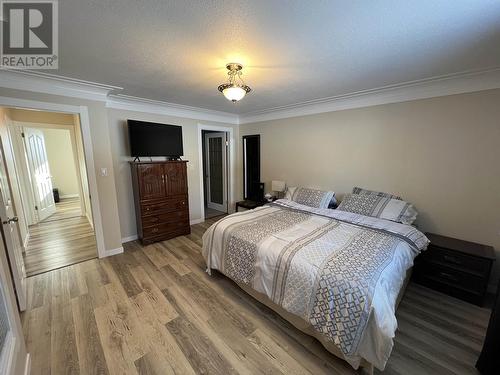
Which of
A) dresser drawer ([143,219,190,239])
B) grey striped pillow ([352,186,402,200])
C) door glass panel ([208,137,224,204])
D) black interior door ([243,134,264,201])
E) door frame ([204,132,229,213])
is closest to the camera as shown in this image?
grey striped pillow ([352,186,402,200])

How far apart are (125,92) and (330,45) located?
2739 millimetres

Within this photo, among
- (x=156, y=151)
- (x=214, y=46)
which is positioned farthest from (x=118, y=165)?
(x=214, y=46)

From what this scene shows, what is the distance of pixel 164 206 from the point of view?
3.46m

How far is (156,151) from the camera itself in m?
3.39

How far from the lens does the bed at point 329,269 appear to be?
1321 mm

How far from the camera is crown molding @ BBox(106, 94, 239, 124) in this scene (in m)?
3.11

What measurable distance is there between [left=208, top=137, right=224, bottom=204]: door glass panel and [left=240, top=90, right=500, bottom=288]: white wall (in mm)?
2338

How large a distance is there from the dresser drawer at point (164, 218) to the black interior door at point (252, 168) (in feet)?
5.51

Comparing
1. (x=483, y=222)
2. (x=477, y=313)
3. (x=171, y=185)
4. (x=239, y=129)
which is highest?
(x=239, y=129)

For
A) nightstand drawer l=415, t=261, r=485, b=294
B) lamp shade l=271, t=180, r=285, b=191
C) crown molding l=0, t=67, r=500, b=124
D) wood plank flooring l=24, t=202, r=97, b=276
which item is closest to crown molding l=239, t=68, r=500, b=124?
crown molding l=0, t=67, r=500, b=124

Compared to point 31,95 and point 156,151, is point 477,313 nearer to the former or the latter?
point 156,151

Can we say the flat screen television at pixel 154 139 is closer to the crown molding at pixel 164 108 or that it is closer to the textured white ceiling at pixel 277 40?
the crown molding at pixel 164 108

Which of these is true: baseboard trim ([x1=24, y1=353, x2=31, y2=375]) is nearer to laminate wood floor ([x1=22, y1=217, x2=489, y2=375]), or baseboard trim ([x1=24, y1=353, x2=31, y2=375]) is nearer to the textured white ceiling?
laminate wood floor ([x1=22, y1=217, x2=489, y2=375])

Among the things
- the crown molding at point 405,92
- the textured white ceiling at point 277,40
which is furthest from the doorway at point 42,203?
the crown molding at point 405,92
